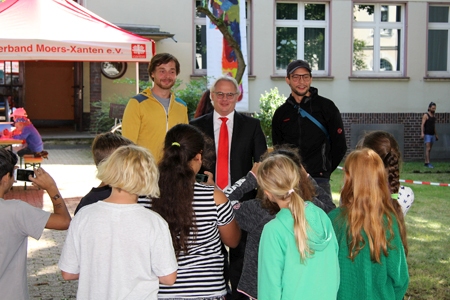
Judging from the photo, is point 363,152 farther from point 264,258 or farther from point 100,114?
point 100,114

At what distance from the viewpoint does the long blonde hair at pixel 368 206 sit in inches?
136

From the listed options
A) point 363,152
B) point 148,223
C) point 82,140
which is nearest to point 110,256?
point 148,223

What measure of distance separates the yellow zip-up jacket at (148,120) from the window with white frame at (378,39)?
15.1 m

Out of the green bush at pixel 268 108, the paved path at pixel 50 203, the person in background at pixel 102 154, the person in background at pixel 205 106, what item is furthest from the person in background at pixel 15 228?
the green bush at pixel 268 108

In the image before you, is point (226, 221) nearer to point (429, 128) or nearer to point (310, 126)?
point (310, 126)

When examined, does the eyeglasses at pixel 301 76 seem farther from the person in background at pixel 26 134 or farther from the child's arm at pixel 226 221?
the person in background at pixel 26 134

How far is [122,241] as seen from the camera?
3.04 meters

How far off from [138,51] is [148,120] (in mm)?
3154

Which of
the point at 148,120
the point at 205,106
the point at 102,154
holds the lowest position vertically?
the point at 102,154

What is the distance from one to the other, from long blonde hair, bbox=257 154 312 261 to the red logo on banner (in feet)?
16.9

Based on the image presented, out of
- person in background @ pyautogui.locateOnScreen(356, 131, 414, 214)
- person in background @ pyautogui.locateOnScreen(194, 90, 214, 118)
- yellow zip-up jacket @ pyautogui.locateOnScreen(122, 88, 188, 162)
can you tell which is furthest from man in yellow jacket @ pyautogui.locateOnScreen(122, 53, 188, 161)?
person in background @ pyautogui.locateOnScreen(356, 131, 414, 214)

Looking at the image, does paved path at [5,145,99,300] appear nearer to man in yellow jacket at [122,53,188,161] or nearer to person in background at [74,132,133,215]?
man in yellow jacket at [122,53,188,161]

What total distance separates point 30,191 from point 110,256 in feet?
→ 30.0

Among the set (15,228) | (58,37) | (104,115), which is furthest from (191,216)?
(104,115)
